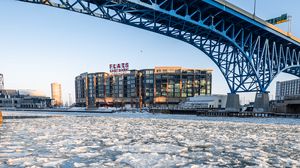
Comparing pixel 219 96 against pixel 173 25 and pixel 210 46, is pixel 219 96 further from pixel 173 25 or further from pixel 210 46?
pixel 173 25

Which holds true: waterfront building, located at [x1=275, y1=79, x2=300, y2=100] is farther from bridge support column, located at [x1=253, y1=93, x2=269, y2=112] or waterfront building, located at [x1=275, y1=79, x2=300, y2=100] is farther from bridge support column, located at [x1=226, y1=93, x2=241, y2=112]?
bridge support column, located at [x1=226, y1=93, x2=241, y2=112]

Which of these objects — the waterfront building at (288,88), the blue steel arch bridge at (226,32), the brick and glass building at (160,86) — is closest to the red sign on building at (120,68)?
the brick and glass building at (160,86)

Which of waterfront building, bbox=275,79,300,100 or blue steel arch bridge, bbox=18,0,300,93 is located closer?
blue steel arch bridge, bbox=18,0,300,93

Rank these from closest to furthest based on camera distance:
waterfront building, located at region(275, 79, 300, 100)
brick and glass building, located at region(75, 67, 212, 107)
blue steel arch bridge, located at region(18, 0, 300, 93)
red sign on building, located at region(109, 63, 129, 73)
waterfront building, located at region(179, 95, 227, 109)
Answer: blue steel arch bridge, located at region(18, 0, 300, 93), waterfront building, located at region(179, 95, 227, 109), red sign on building, located at region(109, 63, 129, 73), brick and glass building, located at region(75, 67, 212, 107), waterfront building, located at region(275, 79, 300, 100)

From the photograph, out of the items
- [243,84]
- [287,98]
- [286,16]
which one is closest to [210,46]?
[243,84]

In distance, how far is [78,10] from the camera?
65.1 feet

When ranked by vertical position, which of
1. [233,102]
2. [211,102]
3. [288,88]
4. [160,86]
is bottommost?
[211,102]

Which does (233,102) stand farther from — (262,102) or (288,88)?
(288,88)

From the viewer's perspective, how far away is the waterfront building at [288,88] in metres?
125


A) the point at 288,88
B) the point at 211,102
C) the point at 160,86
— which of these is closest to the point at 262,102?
the point at 211,102

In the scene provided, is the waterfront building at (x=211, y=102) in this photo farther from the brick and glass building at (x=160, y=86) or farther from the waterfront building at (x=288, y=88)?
the waterfront building at (x=288, y=88)

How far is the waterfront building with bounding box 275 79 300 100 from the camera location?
4914 inches

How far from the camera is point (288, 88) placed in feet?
445

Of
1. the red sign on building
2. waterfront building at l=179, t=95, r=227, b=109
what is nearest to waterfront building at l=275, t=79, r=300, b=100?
waterfront building at l=179, t=95, r=227, b=109
